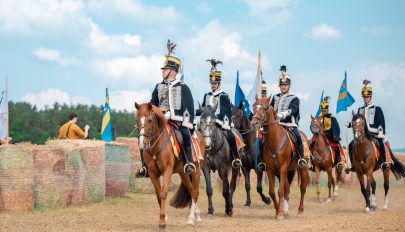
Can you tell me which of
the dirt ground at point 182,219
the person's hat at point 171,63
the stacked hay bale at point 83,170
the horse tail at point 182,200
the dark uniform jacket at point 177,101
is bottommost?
the dirt ground at point 182,219

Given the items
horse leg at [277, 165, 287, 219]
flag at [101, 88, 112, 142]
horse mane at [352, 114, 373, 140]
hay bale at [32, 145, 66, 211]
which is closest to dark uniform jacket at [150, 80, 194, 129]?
horse leg at [277, 165, 287, 219]

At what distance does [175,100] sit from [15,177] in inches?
204

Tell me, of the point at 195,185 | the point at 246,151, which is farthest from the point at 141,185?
the point at 195,185

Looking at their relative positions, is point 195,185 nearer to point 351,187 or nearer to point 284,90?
point 284,90

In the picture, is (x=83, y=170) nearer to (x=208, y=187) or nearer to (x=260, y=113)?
(x=208, y=187)

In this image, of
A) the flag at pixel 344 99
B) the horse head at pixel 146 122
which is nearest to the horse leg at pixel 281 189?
the horse head at pixel 146 122

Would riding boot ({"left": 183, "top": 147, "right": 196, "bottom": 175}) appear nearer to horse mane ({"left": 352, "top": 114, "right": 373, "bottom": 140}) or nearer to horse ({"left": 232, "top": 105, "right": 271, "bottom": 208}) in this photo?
horse ({"left": 232, "top": 105, "right": 271, "bottom": 208})

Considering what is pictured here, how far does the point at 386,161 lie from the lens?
67.3 ft

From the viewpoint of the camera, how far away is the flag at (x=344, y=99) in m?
29.5

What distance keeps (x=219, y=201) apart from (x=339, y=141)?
565 cm

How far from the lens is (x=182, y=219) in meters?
16.2

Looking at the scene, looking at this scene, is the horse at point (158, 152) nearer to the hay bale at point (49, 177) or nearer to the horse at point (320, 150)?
the hay bale at point (49, 177)

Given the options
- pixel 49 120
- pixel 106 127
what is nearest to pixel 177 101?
pixel 106 127

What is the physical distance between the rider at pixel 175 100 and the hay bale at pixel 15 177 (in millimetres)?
4138
